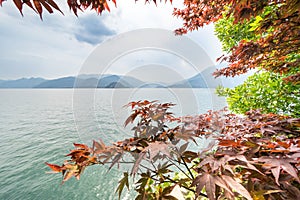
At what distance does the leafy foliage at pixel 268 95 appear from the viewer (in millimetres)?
2695

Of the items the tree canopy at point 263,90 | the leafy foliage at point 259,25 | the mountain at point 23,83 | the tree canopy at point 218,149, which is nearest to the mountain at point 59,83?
the mountain at point 23,83

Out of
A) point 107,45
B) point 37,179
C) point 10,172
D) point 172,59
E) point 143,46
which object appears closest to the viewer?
point 107,45

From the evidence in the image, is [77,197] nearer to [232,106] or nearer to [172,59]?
[172,59]

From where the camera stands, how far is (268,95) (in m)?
2.90

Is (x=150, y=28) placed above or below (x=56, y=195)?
above

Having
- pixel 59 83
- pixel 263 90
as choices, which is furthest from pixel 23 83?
pixel 263 90

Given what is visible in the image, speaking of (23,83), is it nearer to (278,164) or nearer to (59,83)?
(59,83)

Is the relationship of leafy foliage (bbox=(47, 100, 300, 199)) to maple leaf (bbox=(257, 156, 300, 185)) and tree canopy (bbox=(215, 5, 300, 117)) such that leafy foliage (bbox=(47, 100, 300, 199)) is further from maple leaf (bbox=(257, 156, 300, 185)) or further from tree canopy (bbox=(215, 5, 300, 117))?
tree canopy (bbox=(215, 5, 300, 117))

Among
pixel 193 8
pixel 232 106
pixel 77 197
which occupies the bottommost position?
pixel 77 197

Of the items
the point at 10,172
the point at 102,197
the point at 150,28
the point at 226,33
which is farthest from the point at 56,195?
the point at 226,33

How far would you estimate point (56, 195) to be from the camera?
367 cm

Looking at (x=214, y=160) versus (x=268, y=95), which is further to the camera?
(x=268, y=95)

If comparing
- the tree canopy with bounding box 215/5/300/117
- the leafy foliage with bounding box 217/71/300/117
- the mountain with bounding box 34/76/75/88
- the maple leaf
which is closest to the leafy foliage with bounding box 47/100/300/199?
the maple leaf

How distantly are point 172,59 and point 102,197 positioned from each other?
11.8 ft
